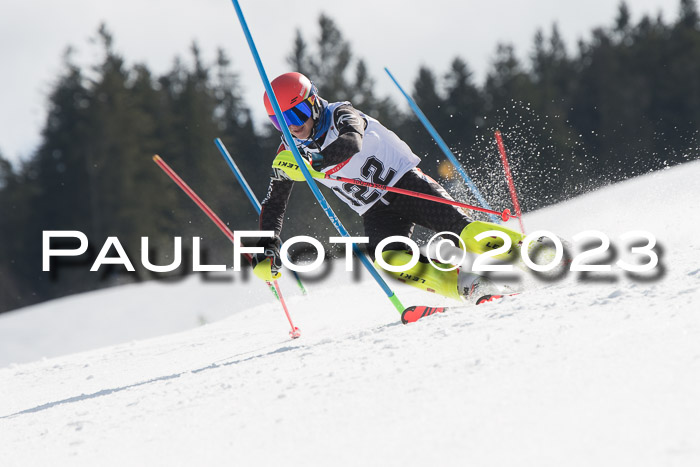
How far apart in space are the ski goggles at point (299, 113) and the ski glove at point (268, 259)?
0.70 m

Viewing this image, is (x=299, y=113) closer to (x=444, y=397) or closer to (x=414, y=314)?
(x=414, y=314)

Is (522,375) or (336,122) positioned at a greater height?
(336,122)

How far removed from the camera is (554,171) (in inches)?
1110

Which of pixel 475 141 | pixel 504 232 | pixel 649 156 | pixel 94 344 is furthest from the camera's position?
pixel 475 141

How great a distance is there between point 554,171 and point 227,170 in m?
15.8

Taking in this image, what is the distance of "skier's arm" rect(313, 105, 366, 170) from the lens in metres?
3.62

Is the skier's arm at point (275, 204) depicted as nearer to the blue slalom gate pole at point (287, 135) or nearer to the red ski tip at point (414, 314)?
the blue slalom gate pole at point (287, 135)

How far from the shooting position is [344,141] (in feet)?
12.1

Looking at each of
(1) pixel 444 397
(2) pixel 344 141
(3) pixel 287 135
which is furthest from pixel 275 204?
(1) pixel 444 397

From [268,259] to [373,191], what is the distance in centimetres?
73

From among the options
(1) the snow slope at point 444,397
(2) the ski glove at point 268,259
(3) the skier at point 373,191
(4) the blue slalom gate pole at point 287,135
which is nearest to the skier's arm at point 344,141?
(3) the skier at point 373,191

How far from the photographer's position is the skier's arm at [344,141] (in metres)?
3.62

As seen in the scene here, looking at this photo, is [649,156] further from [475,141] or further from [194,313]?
[194,313]

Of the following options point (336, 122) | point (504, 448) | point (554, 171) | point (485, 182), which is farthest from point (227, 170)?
point (504, 448)
